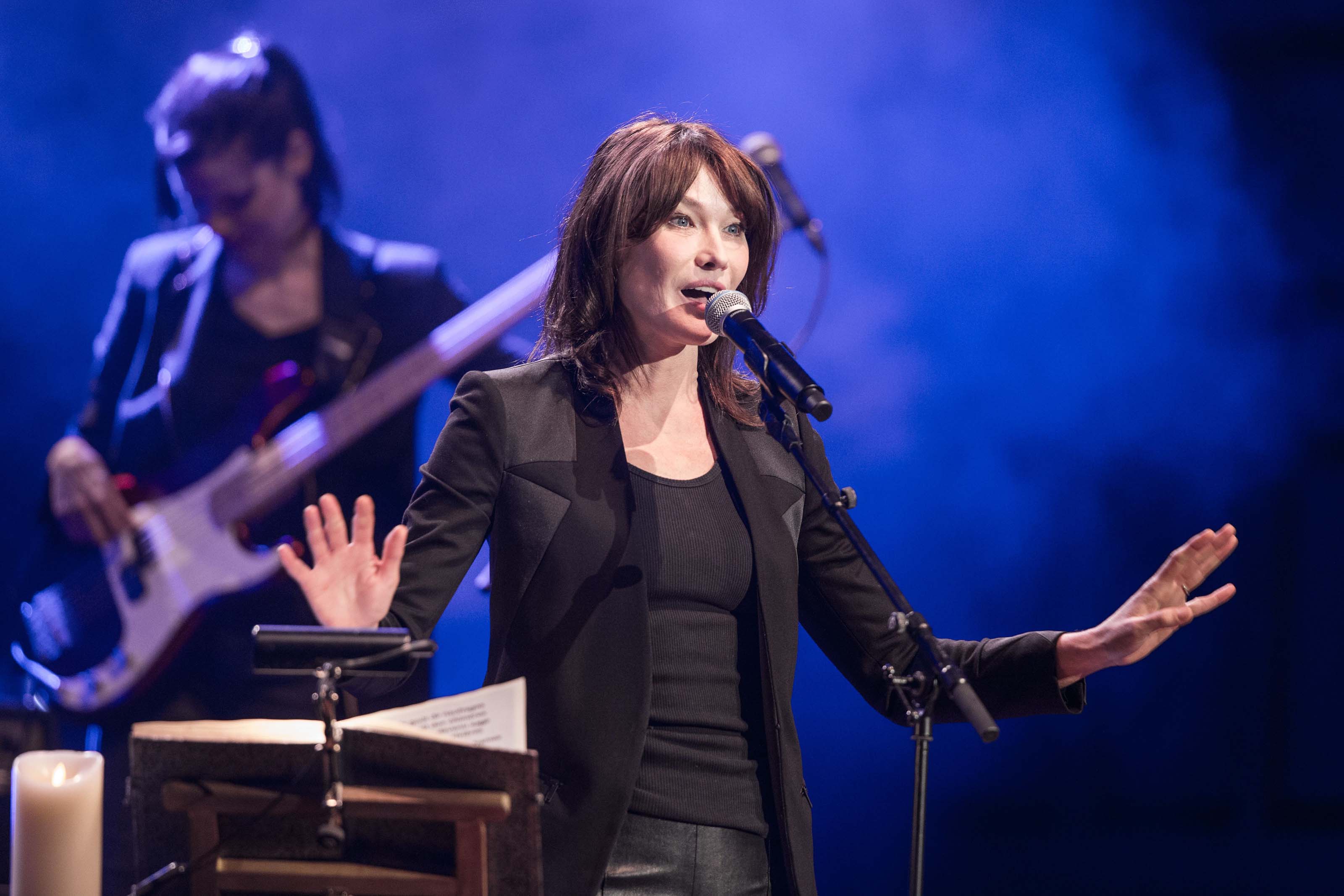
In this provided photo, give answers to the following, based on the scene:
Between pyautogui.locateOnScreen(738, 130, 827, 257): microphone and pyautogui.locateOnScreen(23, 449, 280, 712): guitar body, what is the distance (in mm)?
1613

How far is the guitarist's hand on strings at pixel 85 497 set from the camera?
3168 millimetres

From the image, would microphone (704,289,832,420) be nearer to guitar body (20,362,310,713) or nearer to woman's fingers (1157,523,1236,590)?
woman's fingers (1157,523,1236,590)

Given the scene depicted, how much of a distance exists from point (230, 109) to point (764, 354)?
2.33 metres

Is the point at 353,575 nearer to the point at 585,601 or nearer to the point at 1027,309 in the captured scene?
the point at 585,601

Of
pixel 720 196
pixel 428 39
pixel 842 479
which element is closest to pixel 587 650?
pixel 720 196

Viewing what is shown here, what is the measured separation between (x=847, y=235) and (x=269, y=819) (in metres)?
2.60

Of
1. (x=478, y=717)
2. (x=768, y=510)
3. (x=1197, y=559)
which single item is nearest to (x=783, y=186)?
(x=768, y=510)

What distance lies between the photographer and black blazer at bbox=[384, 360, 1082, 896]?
5.08 ft

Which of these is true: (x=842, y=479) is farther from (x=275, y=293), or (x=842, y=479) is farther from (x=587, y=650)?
(x=587, y=650)

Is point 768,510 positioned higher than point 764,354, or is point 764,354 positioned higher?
point 764,354

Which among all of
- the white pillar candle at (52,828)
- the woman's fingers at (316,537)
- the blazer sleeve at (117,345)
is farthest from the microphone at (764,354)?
the blazer sleeve at (117,345)

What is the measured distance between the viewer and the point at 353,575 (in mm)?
1397

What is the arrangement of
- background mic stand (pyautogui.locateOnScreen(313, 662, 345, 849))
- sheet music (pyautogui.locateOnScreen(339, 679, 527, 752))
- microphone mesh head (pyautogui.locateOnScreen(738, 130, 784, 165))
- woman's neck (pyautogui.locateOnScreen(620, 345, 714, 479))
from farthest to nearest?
microphone mesh head (pyautogui.locateOnScreen(738, 130, 784, 165)) → woman's neck (pyautogui.locateOnScreen(620, 345, 714, 479)) → sheet music (pyautogui.locateOnScreen(339, 679, 527, 752)) → background mic stand (pyautogui.locateOnScreen(313, 662, 345, 849))

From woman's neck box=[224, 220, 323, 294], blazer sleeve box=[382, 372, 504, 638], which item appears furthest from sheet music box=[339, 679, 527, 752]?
woman's neck box=[224, 220, 323, 294]
